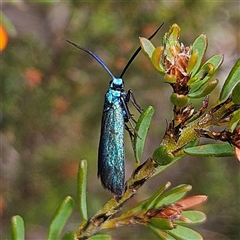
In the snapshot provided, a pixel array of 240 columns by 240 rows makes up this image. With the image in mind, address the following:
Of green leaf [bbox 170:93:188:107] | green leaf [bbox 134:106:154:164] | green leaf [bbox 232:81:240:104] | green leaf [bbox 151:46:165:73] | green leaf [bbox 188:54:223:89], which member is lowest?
green leaf [bbox 232:81:240:104]

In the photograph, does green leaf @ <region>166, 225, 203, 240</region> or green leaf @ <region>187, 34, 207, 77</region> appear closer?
green leaf @ <region>187, 34, 207, 77</region>

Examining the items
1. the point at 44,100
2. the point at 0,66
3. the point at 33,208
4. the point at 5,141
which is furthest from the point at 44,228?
the point at 0,66

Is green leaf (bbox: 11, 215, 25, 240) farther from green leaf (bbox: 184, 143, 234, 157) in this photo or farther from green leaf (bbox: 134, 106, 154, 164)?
green leaf (bbox: 184, 143, 234, 157)

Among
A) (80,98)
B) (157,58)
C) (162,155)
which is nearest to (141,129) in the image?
(162,155)

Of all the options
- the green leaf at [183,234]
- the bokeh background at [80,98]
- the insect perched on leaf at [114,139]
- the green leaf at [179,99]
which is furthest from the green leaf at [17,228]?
the bokeh background at [80,98]

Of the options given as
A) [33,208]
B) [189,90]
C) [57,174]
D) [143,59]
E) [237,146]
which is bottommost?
[237,146]

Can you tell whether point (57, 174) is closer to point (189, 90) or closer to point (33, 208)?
point (33, 208)

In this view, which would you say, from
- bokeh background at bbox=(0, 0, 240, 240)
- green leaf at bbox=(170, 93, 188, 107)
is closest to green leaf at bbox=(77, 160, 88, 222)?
green leaf at bbox=(170, 93, 188, 107)
